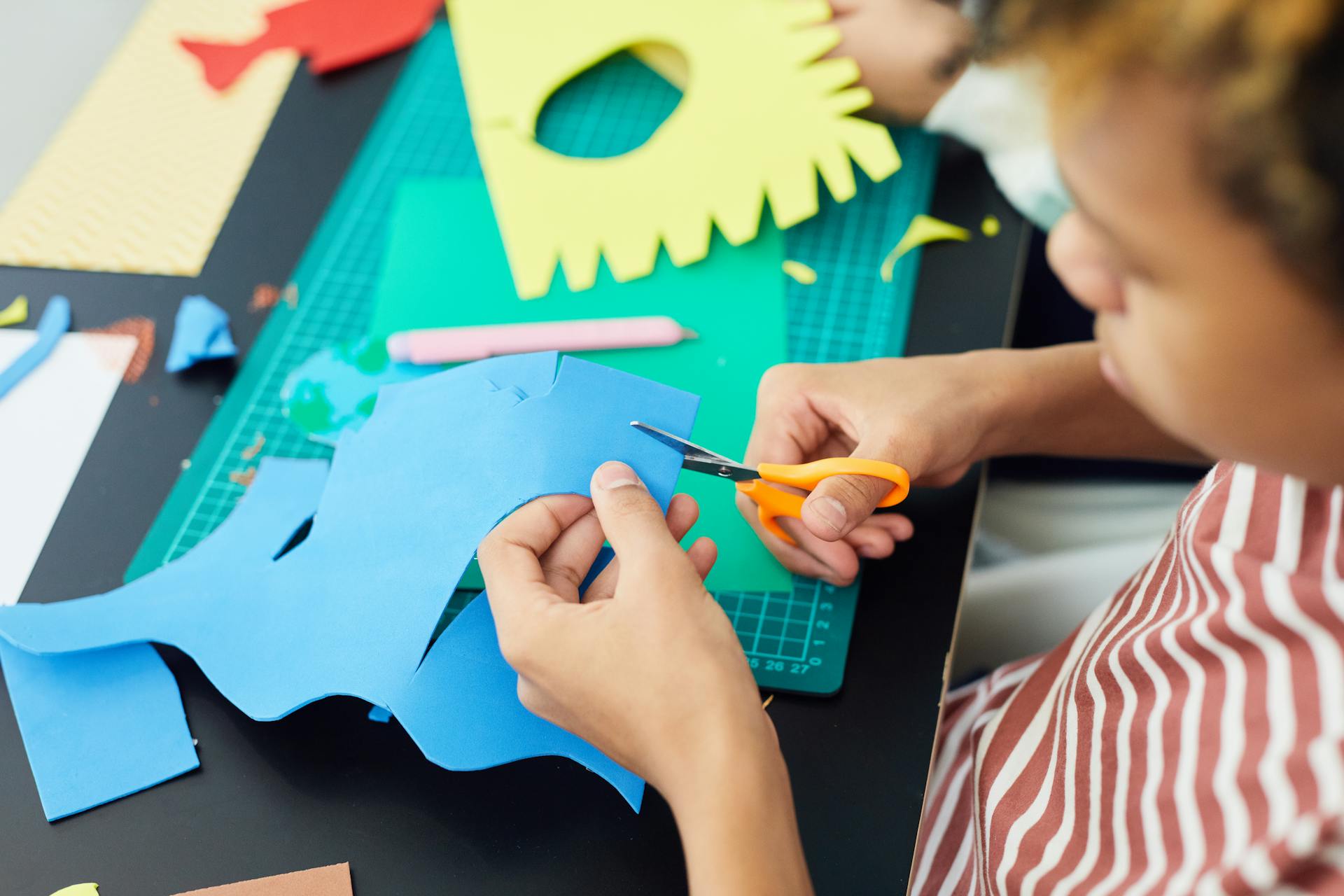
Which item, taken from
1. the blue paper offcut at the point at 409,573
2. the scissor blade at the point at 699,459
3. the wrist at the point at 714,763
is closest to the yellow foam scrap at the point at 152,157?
the blue paper offcut at the point at 409,573

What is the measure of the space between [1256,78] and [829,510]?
326 millimetres

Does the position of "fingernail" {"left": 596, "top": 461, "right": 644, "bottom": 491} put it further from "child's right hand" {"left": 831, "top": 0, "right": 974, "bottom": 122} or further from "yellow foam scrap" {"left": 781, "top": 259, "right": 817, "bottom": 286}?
"child's right hand" {"left": 831, "top": 0, "right": 974, "bottom": 122}

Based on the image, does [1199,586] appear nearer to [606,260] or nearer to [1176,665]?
[1176,665]

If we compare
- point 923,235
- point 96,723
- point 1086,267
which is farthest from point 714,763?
point 923,235

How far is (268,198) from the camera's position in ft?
2.91

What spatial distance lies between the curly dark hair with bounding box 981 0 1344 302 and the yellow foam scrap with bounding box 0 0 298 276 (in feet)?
2.44

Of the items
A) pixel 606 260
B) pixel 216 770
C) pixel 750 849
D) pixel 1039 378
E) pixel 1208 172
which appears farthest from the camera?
pixel 606 260

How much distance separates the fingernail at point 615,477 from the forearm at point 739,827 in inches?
6.2

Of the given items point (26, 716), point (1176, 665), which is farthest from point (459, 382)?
point (1176, 665)

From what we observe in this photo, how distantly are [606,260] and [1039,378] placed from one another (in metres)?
0.34

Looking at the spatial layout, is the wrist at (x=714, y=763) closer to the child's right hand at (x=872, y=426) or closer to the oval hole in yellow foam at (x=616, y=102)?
the child's right hand at (x=872, y=426)

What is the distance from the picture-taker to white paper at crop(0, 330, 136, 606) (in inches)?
27.6

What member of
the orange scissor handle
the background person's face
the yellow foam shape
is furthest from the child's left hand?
the yellow foam shape

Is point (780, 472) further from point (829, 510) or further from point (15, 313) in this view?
point (15, 313)
